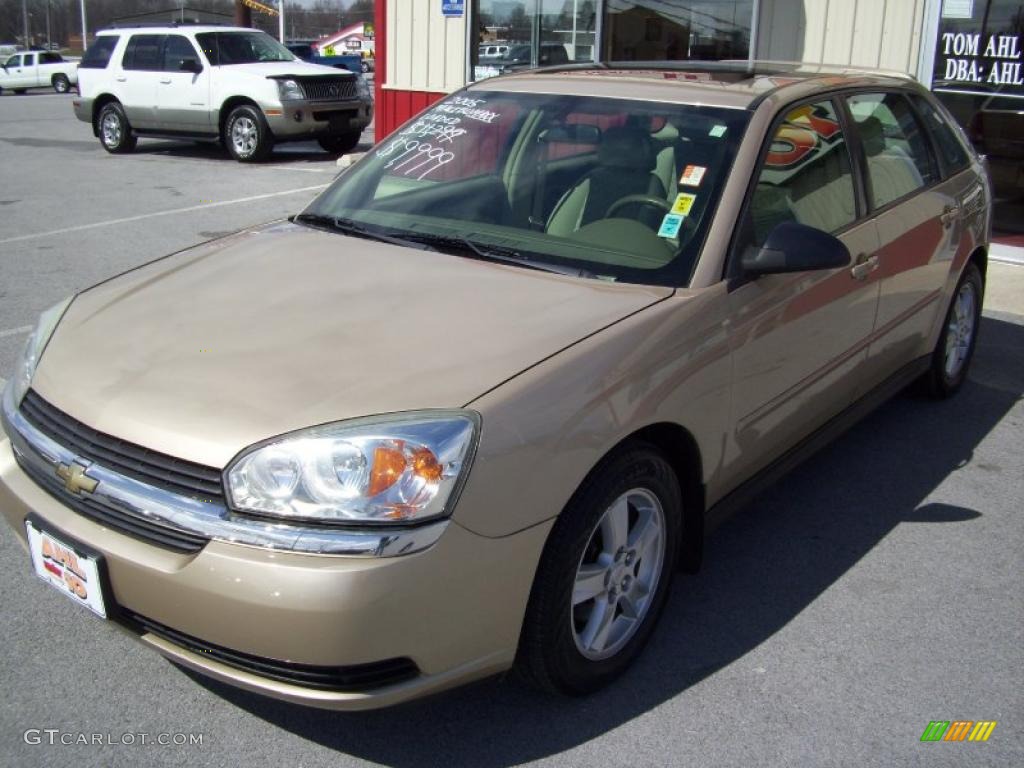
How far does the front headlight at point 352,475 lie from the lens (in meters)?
2.34

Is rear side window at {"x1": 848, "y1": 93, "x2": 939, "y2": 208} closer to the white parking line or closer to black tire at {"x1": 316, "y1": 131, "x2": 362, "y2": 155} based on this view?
the white parking line

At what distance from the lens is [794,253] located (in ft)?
10.5

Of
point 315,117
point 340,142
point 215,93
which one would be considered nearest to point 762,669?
point 315,117

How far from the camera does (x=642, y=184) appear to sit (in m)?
3.54

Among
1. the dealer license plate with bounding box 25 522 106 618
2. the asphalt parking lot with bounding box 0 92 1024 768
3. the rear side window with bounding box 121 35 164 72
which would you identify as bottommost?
the asphalt parking lot with bounding box 0 92 1024 768

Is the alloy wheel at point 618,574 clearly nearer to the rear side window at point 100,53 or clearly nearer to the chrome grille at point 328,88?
the chrome grille at point 328,88

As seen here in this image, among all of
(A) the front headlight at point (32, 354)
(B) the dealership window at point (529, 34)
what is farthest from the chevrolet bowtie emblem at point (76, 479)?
(B) the dealership window at point (529, 34)

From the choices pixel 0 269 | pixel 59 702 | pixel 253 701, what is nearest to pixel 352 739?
pixel 253 701

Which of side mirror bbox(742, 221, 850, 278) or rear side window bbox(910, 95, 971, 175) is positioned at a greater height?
rear side window bbox(910, 95, 971, 175)

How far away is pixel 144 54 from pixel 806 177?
14.2m

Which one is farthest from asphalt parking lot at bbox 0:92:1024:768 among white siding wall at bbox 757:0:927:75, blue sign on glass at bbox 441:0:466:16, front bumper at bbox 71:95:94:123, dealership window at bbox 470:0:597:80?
front bumper at bbox 71:95:94:123

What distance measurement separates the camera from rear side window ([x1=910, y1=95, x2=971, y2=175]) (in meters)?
4.96

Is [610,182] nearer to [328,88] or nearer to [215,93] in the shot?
[328,88]

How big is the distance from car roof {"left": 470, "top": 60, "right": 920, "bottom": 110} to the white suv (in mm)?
10992
